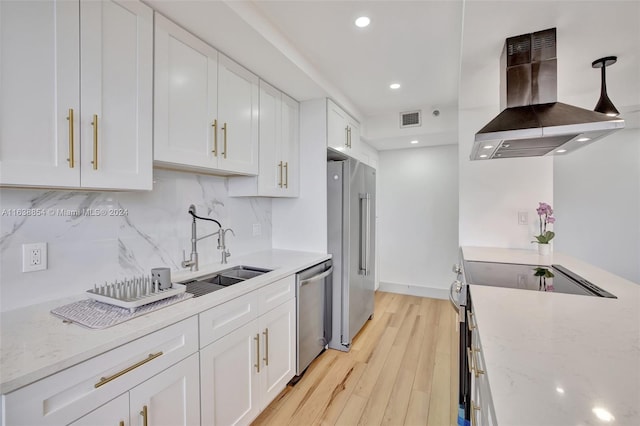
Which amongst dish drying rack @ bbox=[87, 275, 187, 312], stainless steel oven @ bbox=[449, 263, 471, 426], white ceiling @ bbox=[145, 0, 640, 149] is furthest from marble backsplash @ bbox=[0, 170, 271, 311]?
stainless steel oven @ bbox=[449, 263, 471, 426]

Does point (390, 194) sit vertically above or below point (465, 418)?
above

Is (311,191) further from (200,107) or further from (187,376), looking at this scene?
(187,376)

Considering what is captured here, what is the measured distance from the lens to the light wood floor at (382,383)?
1817 mm

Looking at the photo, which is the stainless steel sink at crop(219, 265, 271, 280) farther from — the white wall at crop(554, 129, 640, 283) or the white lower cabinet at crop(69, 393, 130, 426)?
the white wall at crop(554, 129, 640, 283)

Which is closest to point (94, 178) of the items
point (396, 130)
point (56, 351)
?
point (56, 351)

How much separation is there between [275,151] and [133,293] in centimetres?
151

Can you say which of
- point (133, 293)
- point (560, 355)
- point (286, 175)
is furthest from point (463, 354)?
point (286, 175)

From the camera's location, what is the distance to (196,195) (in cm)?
208

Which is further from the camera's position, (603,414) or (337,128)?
(337,128)

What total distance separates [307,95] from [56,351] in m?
2.39

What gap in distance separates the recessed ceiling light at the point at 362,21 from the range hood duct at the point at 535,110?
0.80 metres

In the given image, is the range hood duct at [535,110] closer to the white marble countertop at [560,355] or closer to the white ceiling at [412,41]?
the white ceiling at [412,41]

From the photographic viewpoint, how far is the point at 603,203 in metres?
3.16

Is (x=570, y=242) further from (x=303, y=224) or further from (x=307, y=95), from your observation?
(x=307, y=95)
